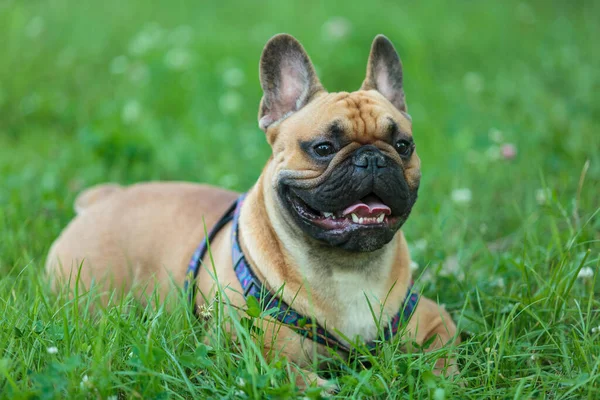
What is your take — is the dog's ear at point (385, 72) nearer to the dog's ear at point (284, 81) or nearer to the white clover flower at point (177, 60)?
the dog's ear at point (284, 81)

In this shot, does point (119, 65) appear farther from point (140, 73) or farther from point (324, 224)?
point (324, 224)

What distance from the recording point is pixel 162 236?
3.85 metres

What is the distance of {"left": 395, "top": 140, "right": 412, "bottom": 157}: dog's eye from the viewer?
325 centimetres

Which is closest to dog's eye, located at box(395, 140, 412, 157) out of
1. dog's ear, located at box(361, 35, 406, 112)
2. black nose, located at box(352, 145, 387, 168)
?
black nose, located at box(352, 145, 387, 168)

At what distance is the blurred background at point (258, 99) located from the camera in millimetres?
4883

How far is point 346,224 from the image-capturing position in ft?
9.89

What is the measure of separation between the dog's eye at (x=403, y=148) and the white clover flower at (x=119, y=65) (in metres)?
4.93

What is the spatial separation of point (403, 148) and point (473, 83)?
15.1ft

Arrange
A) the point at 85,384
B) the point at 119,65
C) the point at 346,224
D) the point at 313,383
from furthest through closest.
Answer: the point at 119,65, the point at 346,224, the point at 313,383, the point at 85,384

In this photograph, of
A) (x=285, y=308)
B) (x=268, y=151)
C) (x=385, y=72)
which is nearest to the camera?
(x=285, y=308)

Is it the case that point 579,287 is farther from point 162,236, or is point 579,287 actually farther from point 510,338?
point 162,236

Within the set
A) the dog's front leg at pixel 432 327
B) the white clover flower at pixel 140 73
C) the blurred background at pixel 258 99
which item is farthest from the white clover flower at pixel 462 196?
the white clover flower at pixel 140 73

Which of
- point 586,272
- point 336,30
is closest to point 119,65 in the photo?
point 336,30

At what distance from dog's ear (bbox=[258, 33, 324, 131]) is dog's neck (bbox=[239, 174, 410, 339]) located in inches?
18.4
